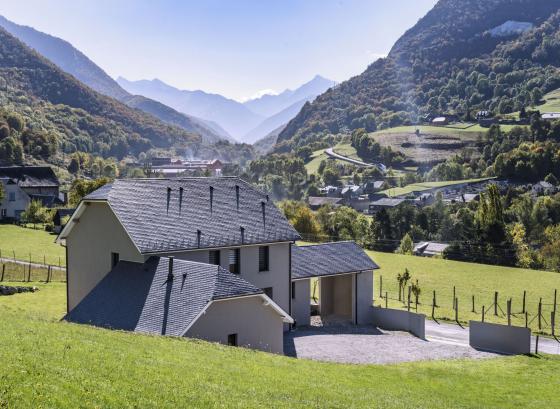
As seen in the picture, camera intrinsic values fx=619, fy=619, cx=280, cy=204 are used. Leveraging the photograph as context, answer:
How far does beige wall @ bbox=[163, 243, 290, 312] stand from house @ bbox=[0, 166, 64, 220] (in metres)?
A: 69.4

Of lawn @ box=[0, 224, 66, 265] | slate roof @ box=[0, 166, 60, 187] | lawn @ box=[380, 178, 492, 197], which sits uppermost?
slate roof @ box=[0, 166, 60, 187]

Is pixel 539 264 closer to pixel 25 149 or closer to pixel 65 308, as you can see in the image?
pixel 65 308

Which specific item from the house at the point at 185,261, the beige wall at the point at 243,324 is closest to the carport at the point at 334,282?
the house at the point at 185,261

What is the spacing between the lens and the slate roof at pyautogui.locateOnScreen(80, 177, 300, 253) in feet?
105

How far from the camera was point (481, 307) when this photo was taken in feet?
148

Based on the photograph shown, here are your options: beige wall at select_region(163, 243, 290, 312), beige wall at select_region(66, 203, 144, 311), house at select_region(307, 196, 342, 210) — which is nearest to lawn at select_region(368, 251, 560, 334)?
beige wall at select_region(163, 243, 290, 312)

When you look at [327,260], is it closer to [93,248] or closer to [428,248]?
[93,248]

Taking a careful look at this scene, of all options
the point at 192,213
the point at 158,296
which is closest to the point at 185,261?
the point at 158,296

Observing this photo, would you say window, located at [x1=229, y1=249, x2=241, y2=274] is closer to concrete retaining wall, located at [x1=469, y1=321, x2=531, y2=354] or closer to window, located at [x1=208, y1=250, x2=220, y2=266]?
window, located at [x1=208, y1=250, x2=220, y2=266]

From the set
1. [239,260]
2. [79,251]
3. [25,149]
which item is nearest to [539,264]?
[239,260]

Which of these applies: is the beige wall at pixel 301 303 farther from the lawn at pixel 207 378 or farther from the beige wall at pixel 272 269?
the lawn at pixel 207 378

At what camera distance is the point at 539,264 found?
8350cm

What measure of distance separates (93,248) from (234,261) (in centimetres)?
781

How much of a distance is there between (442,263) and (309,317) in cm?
2842
